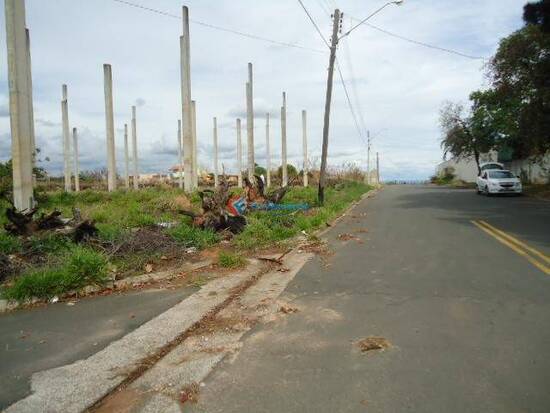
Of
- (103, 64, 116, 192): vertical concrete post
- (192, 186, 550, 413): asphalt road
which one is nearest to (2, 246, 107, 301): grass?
(192, 186, 550, 413): asphalt road

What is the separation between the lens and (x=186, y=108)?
23047mm

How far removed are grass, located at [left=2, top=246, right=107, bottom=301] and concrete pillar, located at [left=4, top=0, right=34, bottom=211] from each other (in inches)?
266

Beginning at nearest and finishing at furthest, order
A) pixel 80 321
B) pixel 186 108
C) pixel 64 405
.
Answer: pixel 64 405, pixel 80 321, pixel 186 108

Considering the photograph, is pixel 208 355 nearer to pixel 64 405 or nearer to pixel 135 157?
pixel 64 405

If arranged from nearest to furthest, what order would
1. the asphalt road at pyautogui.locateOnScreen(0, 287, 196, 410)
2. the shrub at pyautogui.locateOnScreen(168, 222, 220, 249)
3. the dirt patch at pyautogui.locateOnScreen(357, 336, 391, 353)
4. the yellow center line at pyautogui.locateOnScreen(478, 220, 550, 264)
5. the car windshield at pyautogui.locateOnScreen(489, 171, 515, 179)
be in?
the asphalt road at pyautogui.locateOnScreen(0, 287, 196, 410), the dirt patch at pyautogui.locateOnScreen(357, 336, 391, 353), the yellow center line at pyautogui.locateOnScreen(478, 220, 550, 264), the shrub at pyautogui.locateOnScreen(168, 222, 220, 249), the car windshield at pyautogui.locateOnScreen(489, 171, 515, 179)

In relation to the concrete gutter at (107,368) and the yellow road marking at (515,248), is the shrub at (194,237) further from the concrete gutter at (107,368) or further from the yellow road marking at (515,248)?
the yellow road marking at (515,248)

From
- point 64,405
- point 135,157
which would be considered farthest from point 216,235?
point 135,157

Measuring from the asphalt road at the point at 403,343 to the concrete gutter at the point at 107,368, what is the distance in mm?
854

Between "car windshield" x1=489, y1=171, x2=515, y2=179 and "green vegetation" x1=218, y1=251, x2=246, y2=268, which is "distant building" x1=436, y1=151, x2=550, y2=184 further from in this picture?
"green vegetation" x1=218, y1=251, x2=246, y2=268

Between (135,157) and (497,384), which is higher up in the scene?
(135,157)

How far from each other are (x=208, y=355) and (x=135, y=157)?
41.0 metres

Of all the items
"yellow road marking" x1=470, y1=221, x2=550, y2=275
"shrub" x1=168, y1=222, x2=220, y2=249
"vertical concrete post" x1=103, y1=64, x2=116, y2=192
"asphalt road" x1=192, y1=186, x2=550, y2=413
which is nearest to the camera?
"asphalt road" x1=192, y1=186, x2=550, y2=413

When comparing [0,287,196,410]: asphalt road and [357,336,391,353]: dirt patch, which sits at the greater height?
[357,336,391,353]: dirt patch

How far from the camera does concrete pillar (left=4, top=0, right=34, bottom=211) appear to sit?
43.9ft
